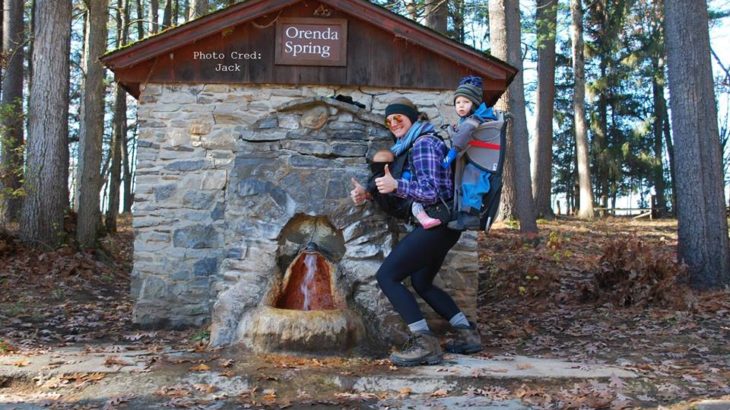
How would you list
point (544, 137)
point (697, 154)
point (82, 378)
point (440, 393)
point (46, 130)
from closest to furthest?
1. point (440, 393)
2. point (82, 378)
3. point (697, 154)
4. point (46, 130)
5. point (544, 137)

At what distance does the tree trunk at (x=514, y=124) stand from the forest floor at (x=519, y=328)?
0.87 meters

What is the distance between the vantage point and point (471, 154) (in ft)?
16.8

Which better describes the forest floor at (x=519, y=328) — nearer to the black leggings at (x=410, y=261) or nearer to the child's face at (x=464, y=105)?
the black leggings at (x=410, y=261)

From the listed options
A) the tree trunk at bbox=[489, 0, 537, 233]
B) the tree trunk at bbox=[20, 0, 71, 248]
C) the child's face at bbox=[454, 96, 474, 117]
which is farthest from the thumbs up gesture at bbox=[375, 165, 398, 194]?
the tree trunk at bbox=[489, 0, 537, 233]

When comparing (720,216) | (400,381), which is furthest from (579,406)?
(720,216)

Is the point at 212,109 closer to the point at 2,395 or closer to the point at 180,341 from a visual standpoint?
the point at 180,341

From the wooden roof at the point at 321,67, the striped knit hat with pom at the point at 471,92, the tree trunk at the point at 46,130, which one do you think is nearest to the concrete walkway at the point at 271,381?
the striped knit hat with pom at the point at 471,92

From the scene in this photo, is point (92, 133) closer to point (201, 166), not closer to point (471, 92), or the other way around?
point (201, 166)

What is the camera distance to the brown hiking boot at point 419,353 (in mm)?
5086

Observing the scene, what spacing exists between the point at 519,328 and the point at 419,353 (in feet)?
7.88

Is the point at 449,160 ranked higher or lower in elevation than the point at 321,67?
lower

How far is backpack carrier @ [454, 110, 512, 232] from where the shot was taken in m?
5.09

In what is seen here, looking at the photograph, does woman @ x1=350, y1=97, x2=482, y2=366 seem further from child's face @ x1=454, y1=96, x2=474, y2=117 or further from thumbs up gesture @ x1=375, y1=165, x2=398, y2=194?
child's face @ x1=454, y1=96, x2=474, y2=117

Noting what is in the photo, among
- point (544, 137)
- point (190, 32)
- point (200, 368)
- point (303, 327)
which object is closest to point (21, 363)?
point (200, 368)
